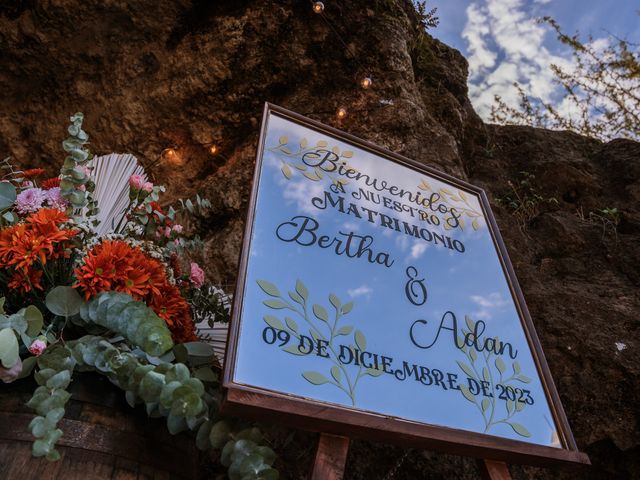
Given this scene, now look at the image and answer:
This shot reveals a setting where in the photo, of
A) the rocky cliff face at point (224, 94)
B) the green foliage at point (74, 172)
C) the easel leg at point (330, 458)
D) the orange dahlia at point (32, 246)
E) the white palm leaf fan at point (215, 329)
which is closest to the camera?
Result: the easel leg at point (330, 458)

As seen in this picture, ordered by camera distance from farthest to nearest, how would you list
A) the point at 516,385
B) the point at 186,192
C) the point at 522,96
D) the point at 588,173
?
the point at 522,96
the point at 588,173
the point at 186,192
the point at 516,385

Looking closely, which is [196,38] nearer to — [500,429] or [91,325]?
[91,325]

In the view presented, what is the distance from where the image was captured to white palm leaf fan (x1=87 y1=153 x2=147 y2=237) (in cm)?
148

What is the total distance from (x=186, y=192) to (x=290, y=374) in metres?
1.78

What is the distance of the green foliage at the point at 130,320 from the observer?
39.4 inches

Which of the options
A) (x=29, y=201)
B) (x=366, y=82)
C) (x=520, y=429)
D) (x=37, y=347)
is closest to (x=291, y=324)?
(x=37, y=347)

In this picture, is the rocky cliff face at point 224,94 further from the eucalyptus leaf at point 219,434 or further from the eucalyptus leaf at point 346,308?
the eucalyptus leaf at point 219,434

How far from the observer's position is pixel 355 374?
1.09 m

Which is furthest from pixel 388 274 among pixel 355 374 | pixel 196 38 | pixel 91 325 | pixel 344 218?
pixel 196 38

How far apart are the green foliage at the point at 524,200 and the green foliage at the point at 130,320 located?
2.16 metres

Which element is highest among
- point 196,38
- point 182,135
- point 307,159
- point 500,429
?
point 196,38

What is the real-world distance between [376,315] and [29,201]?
0.86 m

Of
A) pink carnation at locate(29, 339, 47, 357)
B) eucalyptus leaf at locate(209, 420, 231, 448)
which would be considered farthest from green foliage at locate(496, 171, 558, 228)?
pink carnation at locate(29, 339, 47, 357)

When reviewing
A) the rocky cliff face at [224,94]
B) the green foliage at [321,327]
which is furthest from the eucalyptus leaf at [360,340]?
the rocky cliff face at [224,94]
